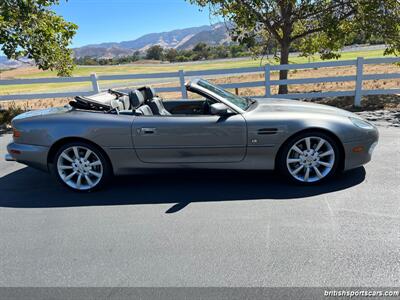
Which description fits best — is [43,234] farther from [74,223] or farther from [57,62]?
[57,62]

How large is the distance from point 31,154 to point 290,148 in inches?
127

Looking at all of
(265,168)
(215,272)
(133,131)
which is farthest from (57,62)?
(215,272)

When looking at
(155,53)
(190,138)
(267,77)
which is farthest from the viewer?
(155,53)

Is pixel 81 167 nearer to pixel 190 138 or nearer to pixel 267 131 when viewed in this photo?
pixel 190 138

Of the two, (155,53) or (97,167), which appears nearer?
(97,167)

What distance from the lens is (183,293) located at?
241 centimetres

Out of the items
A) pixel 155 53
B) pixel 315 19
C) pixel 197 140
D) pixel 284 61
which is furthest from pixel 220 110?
pixel 155 53

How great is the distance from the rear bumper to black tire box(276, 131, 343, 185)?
290 centimetres

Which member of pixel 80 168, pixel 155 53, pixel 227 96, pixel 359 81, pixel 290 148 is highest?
pixel 155 53

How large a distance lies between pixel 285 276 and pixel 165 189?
211cm

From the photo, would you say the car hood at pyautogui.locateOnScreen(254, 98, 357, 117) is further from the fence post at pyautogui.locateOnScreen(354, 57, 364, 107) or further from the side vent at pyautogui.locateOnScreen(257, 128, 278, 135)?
the fence post at pyautogui.locateOnScreen(354, 57, 364, 107)

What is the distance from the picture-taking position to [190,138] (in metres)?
3.97

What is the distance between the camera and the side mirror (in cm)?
388

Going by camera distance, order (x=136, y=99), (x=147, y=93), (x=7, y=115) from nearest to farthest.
Answer: 1. (x=136, y=99)
2. (x=147, y=93)
3. (x=7, y=115)
